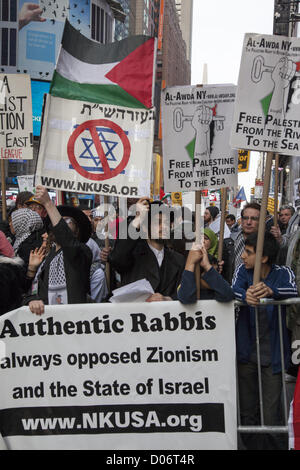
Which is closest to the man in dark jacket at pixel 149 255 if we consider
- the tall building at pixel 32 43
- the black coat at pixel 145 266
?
the black coat at pixel 145 266

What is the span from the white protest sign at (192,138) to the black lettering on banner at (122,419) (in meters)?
1.80

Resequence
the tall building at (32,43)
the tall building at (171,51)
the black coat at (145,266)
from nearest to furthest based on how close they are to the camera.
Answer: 1. the black coat at (145,266)
2. the tall building at (32,43)
3. the tall building at (171,51)

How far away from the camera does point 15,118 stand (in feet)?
21.5

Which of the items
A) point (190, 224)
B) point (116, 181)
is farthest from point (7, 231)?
point (116, 181)

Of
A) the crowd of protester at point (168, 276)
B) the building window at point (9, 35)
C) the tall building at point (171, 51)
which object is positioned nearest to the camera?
the crowd of protester at point (168, 276)

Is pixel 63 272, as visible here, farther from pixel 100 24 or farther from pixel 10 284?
pixel 100 24

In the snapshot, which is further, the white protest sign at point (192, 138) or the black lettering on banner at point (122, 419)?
the white protest sign at point (192, 138)

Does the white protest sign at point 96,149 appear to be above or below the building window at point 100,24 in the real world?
below

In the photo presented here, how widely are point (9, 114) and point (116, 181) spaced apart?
8.08ft

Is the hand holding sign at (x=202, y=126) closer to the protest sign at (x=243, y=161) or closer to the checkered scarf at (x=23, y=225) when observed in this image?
the checkered scarf at (x=23, y=225)

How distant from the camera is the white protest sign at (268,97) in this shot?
4371 millimetres

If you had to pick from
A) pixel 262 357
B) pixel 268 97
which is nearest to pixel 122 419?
pixel 262 357

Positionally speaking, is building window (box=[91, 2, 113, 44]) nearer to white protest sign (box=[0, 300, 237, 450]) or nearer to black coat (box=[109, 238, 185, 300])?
black coat (box=[109, 238, 185, 300])

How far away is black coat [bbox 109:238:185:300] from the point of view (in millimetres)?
4680
